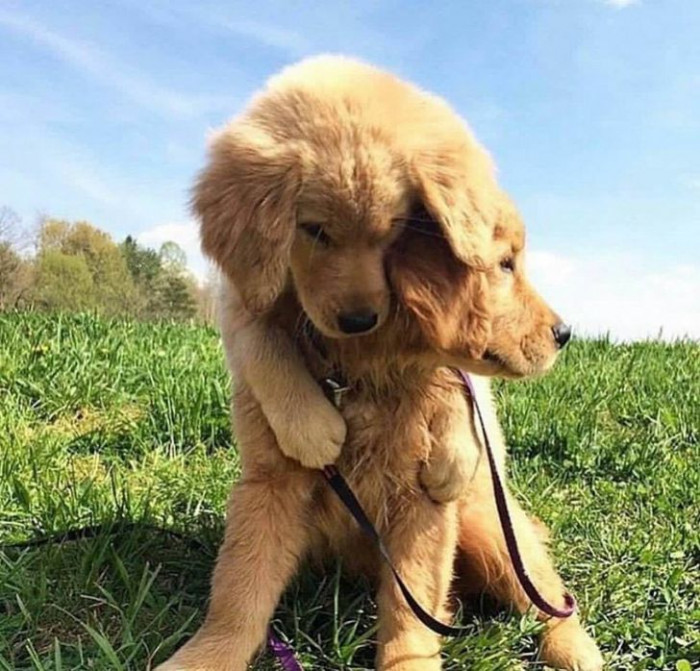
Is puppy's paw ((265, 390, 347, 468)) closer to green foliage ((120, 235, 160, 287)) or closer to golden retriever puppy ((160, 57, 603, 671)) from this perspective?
golden retriever puppy ((160, 57, 603, 671))

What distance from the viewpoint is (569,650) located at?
2.85 m

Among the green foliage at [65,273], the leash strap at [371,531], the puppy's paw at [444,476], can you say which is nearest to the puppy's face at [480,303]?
the puppy's paw at [444,476]

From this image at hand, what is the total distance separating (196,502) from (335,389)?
3.77 feet

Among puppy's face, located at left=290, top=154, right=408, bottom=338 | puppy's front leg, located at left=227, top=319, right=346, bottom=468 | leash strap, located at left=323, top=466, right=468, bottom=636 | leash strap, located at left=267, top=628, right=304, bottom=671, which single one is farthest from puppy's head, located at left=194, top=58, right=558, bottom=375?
leash strap, located at left=267, top=628, right=304, bottom=671

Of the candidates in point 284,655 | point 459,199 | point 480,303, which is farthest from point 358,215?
point 284,655

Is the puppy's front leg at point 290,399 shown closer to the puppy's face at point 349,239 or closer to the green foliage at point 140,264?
the puppy's face at point 349,239

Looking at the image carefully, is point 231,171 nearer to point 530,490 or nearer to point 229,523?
point 229,523

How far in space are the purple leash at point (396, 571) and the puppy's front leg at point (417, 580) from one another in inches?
1.5

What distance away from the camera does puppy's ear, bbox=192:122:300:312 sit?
90.4 inches

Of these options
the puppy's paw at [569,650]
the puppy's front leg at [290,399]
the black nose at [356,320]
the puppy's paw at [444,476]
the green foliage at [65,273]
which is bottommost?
the puppy's paw at [569,650]

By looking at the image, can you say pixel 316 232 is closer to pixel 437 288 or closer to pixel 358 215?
pixel 358 215

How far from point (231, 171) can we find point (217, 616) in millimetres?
1152

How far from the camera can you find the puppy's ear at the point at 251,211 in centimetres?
230

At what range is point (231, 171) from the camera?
239 centimetres
